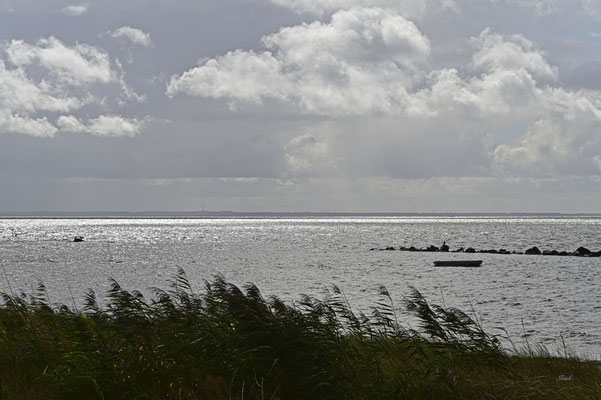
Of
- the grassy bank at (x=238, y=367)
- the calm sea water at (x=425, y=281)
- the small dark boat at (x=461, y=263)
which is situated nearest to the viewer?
the grassy bank at (x=238, y=367)

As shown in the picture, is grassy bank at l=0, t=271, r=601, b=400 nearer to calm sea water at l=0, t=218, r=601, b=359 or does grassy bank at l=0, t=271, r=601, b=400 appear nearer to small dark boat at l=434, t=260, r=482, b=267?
calm sea water at l=0, t=218, r=601, b=359

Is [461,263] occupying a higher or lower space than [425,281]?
higher

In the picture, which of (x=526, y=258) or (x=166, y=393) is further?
(x=526, y=258)

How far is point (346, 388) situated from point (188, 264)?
80549 mm

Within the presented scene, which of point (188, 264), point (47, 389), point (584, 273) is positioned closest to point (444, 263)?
point (584, 273)

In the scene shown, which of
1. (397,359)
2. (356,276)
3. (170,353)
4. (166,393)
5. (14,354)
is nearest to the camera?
(166,393)

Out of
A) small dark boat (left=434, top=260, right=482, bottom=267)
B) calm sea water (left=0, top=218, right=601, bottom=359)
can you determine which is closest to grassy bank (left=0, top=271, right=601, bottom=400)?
calm sea water (left=0, top=218, right=601, bottom=359)

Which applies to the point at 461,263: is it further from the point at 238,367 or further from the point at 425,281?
the point at 238,367

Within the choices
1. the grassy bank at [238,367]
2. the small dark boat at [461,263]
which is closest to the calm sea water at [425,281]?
the small dark boat at [461,263]

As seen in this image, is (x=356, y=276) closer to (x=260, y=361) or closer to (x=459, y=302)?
(x=459, y=302)

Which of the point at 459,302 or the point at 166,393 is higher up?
the point at 166,393

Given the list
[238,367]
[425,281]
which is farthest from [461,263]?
[238,367]

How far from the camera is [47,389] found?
32.7 feet

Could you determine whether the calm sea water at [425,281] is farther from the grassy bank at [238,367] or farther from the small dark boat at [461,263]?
the grassy bank at [238,367]
